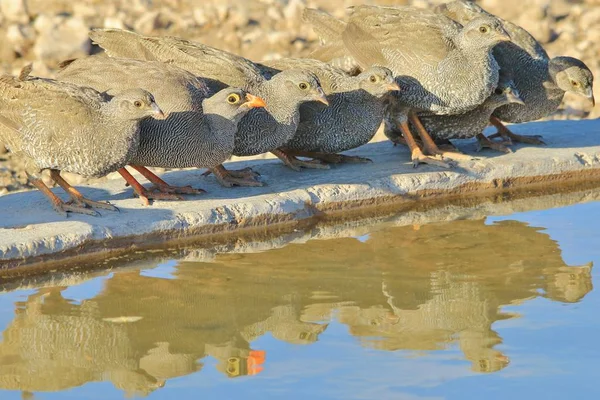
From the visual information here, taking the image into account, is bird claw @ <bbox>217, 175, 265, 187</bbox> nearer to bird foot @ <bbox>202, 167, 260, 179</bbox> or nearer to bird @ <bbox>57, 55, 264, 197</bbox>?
bird foot @ <bbox>202, 167, 260, 179</bbox>

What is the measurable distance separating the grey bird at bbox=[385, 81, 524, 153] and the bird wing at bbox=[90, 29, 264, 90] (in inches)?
60.9

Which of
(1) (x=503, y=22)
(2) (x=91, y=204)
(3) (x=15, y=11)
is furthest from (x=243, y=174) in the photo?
(3) (x=15, y=11)

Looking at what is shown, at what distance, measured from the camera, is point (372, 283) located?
6867mm

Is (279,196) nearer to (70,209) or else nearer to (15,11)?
(70,209)

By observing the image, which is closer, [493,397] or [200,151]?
[493,397]

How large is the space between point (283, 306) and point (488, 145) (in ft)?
11.9

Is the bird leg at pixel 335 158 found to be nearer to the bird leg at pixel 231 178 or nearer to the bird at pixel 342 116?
the bird at pixel 342 116

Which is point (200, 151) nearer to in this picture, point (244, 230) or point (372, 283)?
point (244, 230)

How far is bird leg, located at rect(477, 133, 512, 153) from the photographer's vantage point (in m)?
9.42

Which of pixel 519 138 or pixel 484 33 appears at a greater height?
pixel 484 33

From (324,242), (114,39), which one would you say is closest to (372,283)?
(324,242)

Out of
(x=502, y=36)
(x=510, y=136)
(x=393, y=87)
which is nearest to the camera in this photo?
(x=393, y=87)

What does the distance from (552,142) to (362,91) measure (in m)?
1.93

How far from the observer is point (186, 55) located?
8.59m
